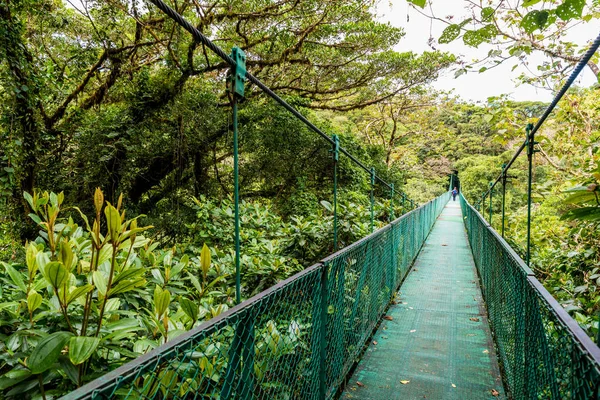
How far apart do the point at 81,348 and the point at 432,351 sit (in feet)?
8.59

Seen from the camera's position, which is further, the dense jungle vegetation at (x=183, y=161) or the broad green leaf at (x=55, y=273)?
the dense jungle vegetation at (x=183, y=161)

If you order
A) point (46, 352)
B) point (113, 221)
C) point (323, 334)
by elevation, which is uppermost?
point (113, 221)

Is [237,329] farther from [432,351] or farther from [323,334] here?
[432,351]

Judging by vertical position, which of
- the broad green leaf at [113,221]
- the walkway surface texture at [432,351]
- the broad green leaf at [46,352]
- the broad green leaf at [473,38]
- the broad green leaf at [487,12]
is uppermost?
the broad green leaf at [487,12]

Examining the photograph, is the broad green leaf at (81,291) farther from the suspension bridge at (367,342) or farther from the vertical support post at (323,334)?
the vertical support post at (323,334)

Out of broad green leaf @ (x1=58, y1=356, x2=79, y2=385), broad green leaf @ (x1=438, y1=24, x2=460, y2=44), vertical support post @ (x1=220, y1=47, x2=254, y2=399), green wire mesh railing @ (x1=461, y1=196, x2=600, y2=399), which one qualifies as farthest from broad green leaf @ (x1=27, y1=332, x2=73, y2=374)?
broad green leaf @ (x1=438, y1=24, x2=460, y2=44)

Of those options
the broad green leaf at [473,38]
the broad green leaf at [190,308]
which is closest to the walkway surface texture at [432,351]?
the broad green leaf at [190,308]

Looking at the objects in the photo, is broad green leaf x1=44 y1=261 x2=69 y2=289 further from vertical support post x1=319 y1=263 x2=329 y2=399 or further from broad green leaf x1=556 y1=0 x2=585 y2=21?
broad green leaf x1=556 y1=0 x2=585 y2=21

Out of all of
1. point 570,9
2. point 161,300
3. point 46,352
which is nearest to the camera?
point 46,352

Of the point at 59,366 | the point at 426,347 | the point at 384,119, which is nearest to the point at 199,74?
the point at 426,347

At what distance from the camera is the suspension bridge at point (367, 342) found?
92cm

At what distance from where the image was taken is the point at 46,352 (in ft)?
2.65

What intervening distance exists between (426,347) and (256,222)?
2.10 meters

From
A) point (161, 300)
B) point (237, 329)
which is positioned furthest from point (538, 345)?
point (161, 300)
